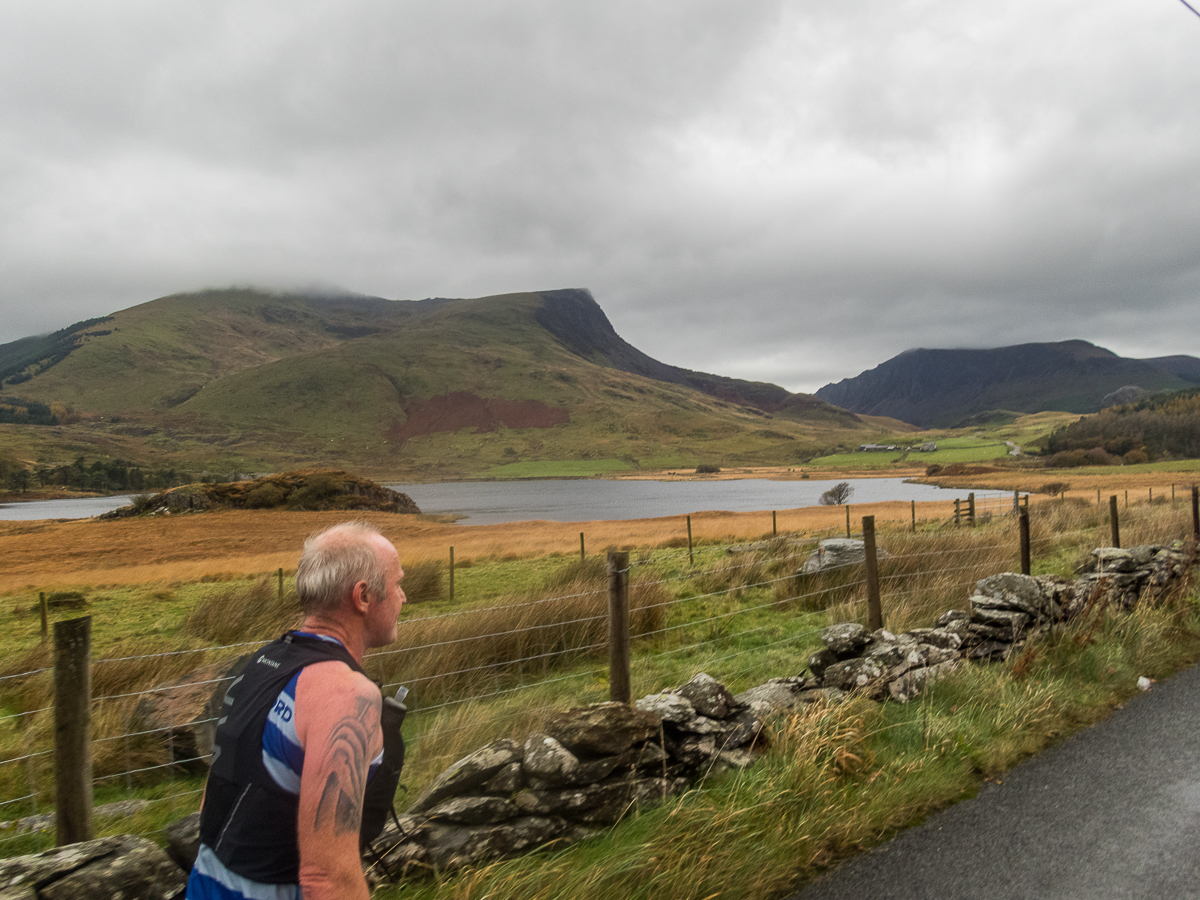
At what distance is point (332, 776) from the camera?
1.69 meters

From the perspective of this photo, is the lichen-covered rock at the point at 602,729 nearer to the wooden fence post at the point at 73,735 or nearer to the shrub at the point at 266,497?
the wooden fence post at the point at 73,735

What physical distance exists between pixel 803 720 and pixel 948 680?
1.83 meters

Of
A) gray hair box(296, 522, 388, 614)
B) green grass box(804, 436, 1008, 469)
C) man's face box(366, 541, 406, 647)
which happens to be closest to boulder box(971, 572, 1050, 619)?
man's face box(366, 541, 406, 647)

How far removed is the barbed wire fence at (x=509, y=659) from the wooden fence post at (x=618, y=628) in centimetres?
41

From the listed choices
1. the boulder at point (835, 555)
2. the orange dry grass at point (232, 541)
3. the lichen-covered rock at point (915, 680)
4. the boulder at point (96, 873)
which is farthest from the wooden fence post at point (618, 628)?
the orange dry grass at point (232, 541)

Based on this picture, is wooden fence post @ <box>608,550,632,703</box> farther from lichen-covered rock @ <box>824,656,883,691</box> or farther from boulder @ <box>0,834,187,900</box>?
boulder @ <box>0,834,187,900</box>

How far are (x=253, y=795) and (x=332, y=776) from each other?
25 cm

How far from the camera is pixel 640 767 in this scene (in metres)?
3.92

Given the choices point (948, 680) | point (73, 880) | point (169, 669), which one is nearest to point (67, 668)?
point (73, 880)

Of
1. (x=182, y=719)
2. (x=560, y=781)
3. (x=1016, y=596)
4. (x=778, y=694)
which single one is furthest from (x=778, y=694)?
(x=182, y=719)

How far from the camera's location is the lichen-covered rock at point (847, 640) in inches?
226

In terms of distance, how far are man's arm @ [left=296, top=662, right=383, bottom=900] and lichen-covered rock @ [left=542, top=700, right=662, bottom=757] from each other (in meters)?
2.09

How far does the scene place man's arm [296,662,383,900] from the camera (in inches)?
65.7

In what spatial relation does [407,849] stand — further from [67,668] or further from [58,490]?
[58,490]
